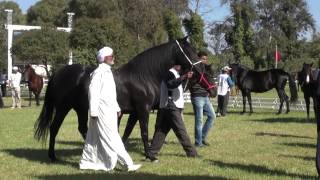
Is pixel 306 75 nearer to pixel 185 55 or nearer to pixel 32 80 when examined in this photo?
pixel 185 55

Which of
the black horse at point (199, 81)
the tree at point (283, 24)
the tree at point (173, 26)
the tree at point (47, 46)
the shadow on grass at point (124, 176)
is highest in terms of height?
the tree at point (283, 24)

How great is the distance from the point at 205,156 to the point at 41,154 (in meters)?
3.18

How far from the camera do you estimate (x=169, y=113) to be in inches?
397

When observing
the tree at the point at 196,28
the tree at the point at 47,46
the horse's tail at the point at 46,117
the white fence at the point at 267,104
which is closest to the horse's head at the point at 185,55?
the horse's tail at the point at 46,117

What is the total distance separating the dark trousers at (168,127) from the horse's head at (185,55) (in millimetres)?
819

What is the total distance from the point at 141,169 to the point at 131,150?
251cm

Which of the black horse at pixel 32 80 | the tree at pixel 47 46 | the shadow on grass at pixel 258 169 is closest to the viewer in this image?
the shadow on grass at pixel 258 169

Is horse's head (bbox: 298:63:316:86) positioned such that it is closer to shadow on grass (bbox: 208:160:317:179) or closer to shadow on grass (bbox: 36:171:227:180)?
shadow on grass (bbox: 208:160:317:179)

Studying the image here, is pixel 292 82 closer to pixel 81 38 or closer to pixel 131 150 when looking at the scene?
pixel 131 150

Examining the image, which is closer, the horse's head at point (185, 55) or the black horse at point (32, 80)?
the horse's head at point (185, 55)

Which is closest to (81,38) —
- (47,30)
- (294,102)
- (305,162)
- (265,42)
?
(47,30)

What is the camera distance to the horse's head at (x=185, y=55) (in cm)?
1000

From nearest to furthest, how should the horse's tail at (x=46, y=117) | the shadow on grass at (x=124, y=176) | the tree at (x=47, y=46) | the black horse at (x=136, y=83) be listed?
the shadow on grass at (x=124, y=176) → the black horse at (x=136, y=83) → the horse's tail at (x=46, y=117) → the tree at (x=47, y=46)

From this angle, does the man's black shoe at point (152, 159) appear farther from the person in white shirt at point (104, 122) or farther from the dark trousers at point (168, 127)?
the person in white shirt at point (104, 122)
